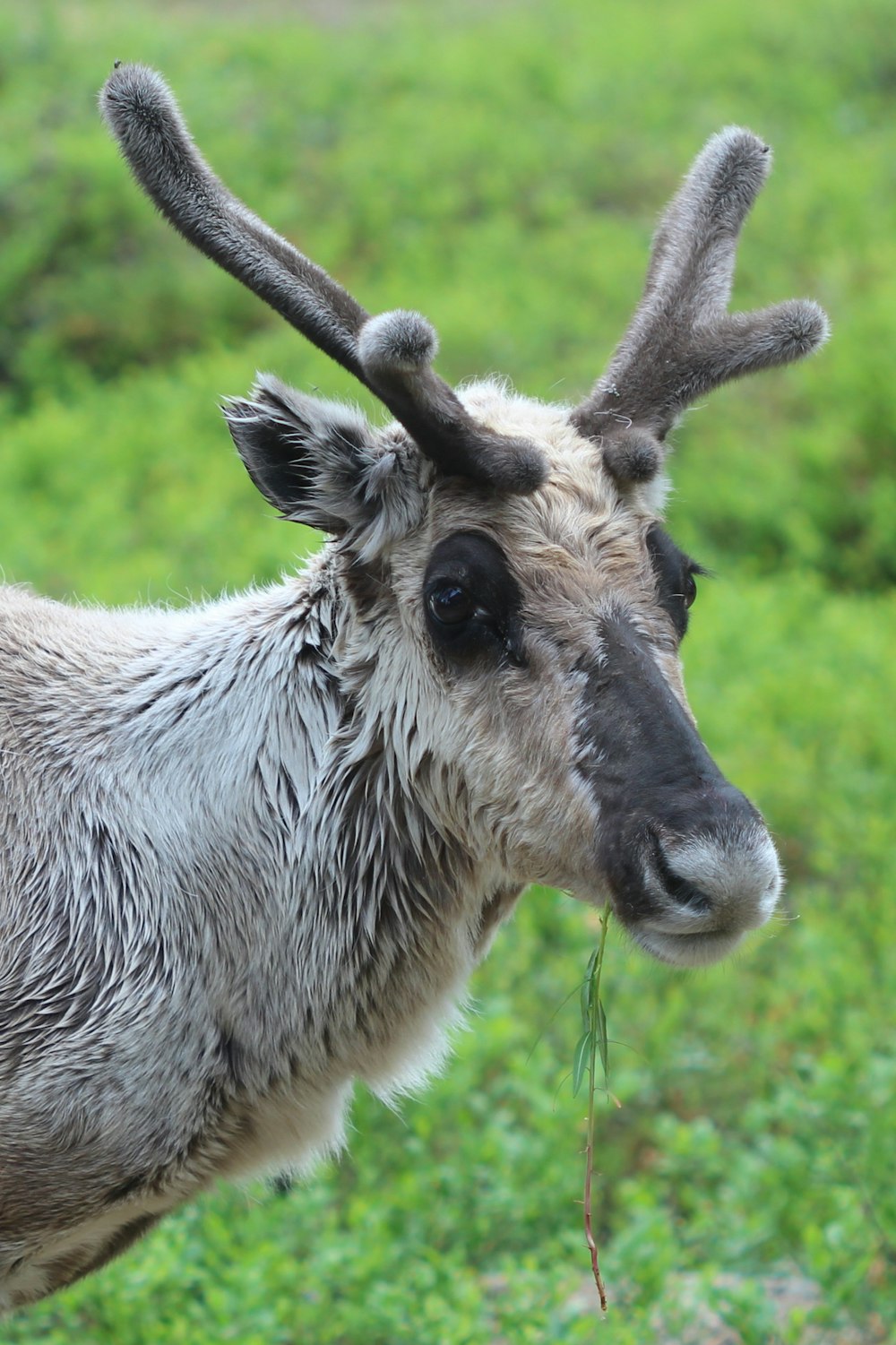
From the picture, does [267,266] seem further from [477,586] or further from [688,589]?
[688,589]

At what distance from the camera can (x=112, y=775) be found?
3.80 m

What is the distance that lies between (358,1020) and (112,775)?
89 centimetres

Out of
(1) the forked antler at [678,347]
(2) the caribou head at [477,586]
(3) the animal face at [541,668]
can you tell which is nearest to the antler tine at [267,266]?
(2) the caribou head at [477,586]

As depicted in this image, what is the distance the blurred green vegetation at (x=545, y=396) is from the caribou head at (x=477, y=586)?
1591mm

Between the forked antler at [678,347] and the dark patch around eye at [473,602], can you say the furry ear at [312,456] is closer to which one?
the dark patch around eye at [473,602]

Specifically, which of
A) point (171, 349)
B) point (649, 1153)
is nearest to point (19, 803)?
point (649, 1153)

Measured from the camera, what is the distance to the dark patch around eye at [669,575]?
3.65 m

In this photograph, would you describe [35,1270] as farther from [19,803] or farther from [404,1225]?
[404,1225]

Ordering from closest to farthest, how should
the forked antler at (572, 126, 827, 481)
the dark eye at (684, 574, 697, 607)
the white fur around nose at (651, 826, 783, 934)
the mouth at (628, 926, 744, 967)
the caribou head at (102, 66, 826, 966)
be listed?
the white fur around nose at (651, 826, 783, 934) < the mouth at (628, 926, 744, 967) < the caribou head at (102, 66, 826, 966) < the dark eye at (684, 574, 697, 607) < the forked antler at (572, 126, 827, 481)

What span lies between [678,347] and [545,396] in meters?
7.88

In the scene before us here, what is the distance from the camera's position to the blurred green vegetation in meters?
4.93

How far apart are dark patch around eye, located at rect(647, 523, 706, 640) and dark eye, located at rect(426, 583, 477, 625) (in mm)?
479

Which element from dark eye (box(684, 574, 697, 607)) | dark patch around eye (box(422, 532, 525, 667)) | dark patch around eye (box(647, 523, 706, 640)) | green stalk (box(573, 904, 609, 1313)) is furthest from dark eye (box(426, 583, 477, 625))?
Result: green stalk (box(573, 904, 609, 1313))

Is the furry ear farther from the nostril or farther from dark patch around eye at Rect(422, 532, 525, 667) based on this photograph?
the nostril
